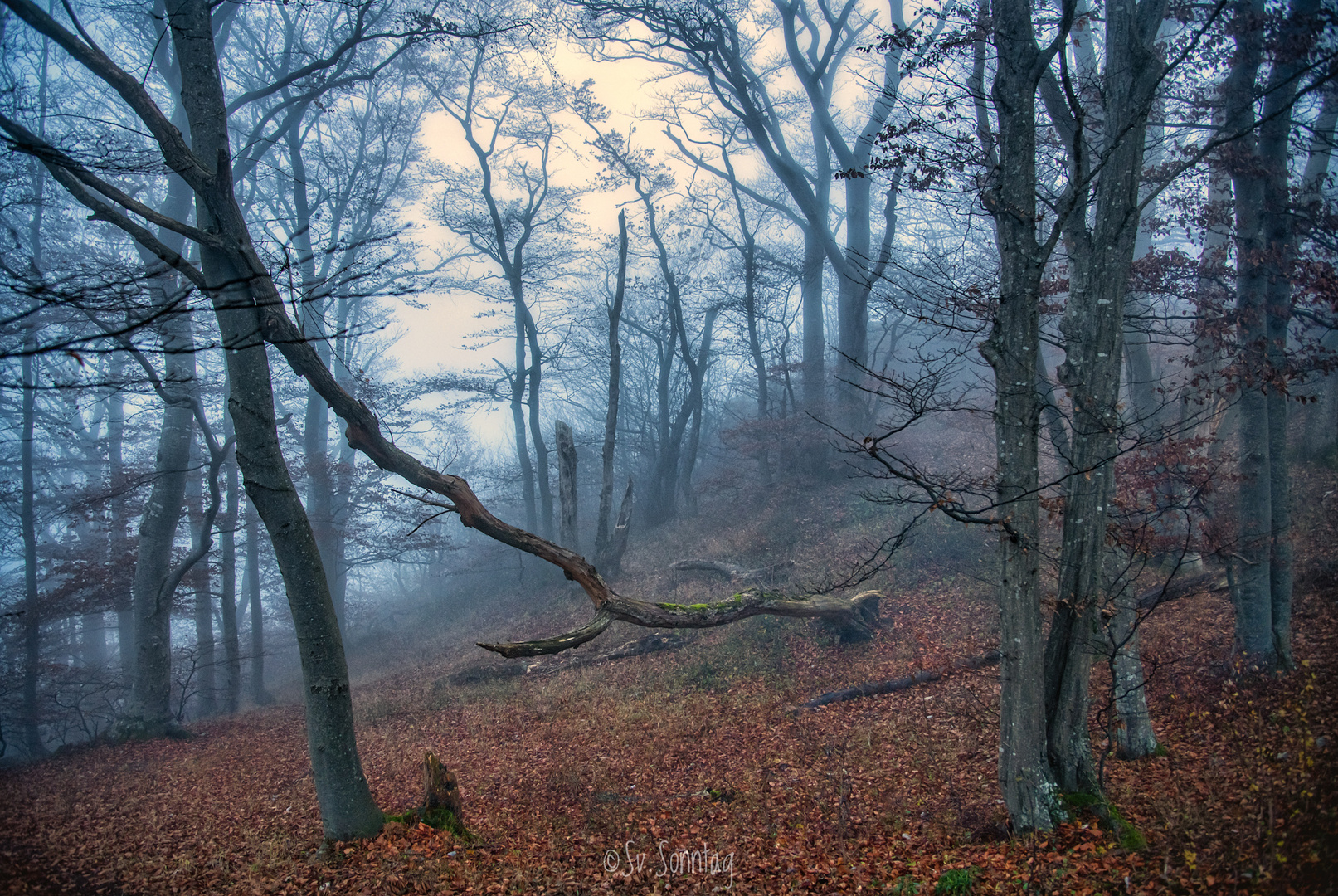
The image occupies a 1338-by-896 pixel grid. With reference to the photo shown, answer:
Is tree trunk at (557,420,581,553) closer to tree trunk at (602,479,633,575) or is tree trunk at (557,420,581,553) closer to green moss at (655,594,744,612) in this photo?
tree trunk at (602,479,633,575)

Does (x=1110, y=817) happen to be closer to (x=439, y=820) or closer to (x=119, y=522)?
(x=439, y=820)

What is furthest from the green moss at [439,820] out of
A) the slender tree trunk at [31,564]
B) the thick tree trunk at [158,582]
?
the slender tree trunk at [31,564]

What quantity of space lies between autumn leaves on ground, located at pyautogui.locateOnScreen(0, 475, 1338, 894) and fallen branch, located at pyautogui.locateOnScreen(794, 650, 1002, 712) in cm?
16

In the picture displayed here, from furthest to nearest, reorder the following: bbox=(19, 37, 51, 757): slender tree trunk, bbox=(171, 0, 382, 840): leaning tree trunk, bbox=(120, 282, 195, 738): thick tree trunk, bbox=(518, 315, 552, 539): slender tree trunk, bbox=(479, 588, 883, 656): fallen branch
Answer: bbox=(518, 315, 552, 539): slender tree trunk
bbox=(19, 37, 51, 757): slender tree trunk
bbox=(120, 282, 195, 738): thick tree trunk
bbox=(479, 588, 883, 656): fallen branch
bbox=(171, 0, 382, 840): leaning tree trunk

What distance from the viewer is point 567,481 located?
16.0m

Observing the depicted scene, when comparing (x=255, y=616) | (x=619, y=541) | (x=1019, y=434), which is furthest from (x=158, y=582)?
(x=1019, y=434)

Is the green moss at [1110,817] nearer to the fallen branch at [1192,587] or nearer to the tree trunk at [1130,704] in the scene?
the tree trunk at [1130,704]

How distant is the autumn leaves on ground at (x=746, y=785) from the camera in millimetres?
4586

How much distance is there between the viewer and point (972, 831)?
→ 5.30 m

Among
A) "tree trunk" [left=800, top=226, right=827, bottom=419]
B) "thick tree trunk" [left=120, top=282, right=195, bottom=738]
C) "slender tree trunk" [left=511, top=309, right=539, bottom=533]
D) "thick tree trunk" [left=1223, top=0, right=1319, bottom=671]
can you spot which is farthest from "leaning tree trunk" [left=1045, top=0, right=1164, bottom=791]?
"slender tree trunk" [left=511, top=309, right=539, bottom=533]

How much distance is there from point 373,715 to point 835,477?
12.2 m

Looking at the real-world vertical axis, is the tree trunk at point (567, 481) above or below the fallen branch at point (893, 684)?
above

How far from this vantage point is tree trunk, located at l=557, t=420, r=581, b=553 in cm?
1557

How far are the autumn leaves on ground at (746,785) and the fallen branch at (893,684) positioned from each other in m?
0.16
